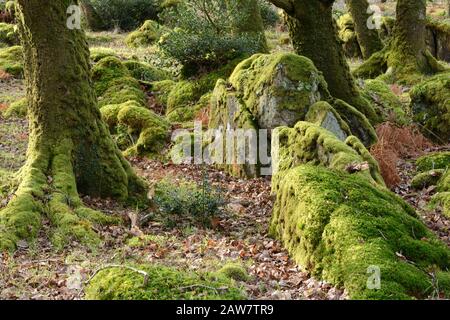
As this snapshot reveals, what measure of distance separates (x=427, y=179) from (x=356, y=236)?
5.14 m

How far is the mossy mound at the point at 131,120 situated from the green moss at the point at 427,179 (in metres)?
5.34

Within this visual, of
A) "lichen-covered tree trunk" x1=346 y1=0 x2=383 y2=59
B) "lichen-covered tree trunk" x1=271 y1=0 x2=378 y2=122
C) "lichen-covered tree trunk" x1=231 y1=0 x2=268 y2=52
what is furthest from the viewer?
"lichen-covered tree trunk" x1=346 y1=0 x2=383 y2=59

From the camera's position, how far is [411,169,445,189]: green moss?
11453mm

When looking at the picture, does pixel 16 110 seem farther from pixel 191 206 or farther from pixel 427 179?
pixel 427 179

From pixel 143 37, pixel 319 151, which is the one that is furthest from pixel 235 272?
pixel 143 37

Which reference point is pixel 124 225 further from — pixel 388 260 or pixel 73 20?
pixel 388 260

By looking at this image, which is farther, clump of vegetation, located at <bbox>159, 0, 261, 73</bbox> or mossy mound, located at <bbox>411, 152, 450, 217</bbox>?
clump of vegetation, located at <bbox>159, 0, 261, 73</bbox>

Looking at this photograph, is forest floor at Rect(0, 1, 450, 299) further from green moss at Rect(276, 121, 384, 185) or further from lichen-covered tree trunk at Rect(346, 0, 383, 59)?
lichen-covered tree trunk at Rect(346, 0, 383, 59)

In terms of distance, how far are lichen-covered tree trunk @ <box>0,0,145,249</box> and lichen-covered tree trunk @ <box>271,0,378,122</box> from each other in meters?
5.61

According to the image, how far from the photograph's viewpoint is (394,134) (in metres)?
13.8

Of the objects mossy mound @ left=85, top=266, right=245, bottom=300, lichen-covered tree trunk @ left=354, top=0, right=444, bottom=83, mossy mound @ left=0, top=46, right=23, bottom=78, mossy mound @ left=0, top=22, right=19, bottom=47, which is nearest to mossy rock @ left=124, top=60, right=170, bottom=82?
mossy mound @ left=0, top=46, right=23, bottom=78

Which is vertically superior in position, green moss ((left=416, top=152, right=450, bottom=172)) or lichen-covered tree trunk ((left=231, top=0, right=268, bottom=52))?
lichen-covered tree trunk ((left=231, top=0, right=268, bottom=52))
